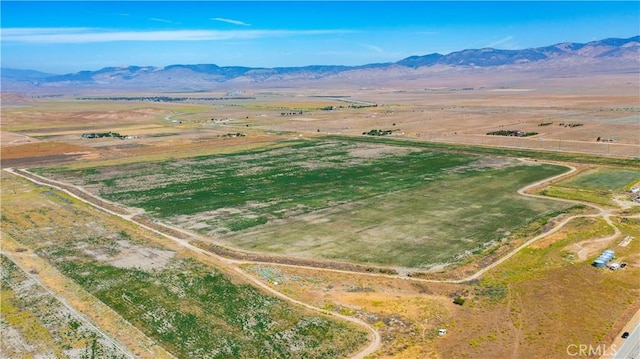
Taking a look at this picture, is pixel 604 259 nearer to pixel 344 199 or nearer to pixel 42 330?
pixel 344 199

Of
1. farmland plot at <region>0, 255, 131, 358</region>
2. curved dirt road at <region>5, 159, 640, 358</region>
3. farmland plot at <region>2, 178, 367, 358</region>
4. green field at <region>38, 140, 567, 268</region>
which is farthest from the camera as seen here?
green field at <region>38, 140, 567, 268</region>

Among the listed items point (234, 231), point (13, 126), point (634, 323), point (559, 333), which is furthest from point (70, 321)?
point (13, 126)

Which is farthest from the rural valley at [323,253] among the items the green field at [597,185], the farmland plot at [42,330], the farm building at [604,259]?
the farm building at [604,259]

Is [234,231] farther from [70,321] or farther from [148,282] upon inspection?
[70,321]

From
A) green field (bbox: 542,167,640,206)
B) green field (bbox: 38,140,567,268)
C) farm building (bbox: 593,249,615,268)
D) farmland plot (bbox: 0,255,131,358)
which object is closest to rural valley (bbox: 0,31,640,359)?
farmland plot (bbox: 0,255,131,358)

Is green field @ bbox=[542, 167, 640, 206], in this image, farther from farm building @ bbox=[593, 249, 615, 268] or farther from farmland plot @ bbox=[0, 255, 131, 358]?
farmland plot @ bbox=[0, 255, 131, 358]

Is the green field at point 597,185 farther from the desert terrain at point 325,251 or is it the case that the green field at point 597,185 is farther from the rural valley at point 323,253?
the rural valley at point 323,253
